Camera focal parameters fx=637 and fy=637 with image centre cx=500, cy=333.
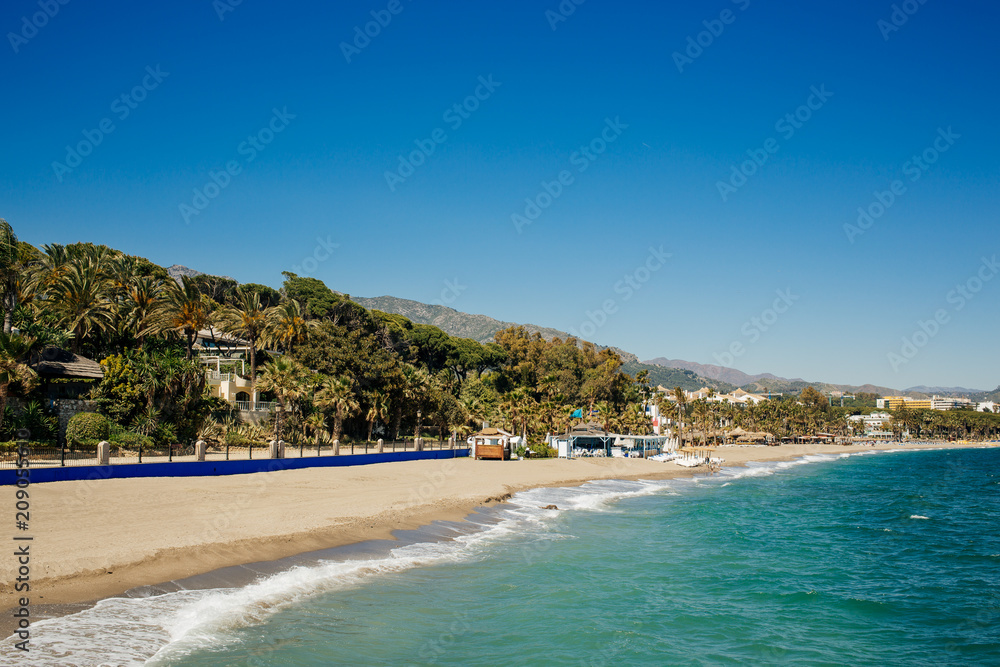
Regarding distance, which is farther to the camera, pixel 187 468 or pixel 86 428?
pixel 86 428

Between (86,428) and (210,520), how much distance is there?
14.9m

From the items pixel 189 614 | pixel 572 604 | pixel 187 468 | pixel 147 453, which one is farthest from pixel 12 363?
pixel 572 604

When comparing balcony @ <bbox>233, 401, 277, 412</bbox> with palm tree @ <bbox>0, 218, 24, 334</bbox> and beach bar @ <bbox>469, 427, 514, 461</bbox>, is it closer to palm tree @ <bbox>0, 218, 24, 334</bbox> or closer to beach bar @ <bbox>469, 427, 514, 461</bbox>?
palm tree @ <bbox>0, 218, 24, 334</bbox>

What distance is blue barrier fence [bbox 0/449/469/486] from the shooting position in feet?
67.3

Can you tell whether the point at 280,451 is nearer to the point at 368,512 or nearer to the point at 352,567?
the point at 368,512

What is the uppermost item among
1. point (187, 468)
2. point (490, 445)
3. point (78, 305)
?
point (78, 305)

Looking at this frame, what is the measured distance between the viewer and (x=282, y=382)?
37656 mm

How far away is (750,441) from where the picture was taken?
12862cm

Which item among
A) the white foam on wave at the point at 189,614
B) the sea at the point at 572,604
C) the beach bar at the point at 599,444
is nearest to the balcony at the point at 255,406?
the sea at the point at 572,604

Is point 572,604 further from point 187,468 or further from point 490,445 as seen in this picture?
point 490,445

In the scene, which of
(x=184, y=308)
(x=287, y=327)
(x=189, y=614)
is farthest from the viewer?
(x=287, y=327)

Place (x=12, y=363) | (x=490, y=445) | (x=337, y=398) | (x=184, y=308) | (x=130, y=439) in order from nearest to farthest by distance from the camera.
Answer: (x=12, y=363) → (x=130, y=439) → (x=184, y=308) → (x=337, y=398) → (x=490, y=445)

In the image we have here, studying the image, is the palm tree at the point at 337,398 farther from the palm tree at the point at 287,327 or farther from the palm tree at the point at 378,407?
the palm tree at the point at 287,327

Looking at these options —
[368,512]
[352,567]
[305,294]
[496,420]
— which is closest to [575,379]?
[496,420]
